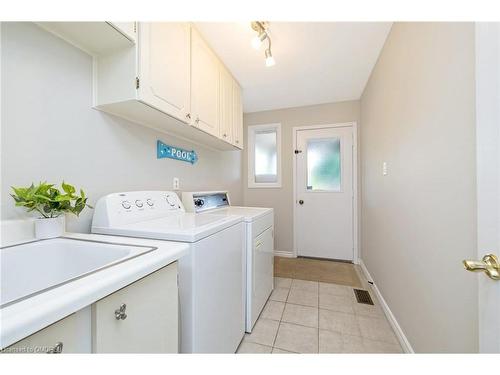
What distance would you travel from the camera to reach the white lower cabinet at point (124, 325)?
17.1 inches

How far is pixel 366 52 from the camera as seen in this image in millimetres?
1899

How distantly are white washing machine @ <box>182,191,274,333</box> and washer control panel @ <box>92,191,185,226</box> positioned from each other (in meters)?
0.26

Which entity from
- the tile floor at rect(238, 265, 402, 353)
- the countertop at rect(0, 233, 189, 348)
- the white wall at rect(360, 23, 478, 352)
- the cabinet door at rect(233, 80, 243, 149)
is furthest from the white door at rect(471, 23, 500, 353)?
the cabinet door at rect(233, 80, 243, 149)

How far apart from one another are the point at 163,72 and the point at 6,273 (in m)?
1.19

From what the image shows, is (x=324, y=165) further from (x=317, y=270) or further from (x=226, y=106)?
(x=226, y=106)

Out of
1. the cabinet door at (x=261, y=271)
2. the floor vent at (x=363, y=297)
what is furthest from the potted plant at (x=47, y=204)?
the floor vent at (x=363, y=297)

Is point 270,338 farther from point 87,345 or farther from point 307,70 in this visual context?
point 307,70

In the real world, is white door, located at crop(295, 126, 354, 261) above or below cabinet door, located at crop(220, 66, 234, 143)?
below

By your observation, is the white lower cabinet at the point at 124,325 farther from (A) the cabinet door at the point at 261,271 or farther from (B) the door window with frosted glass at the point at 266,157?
(B) the door window with frosted glass at the point at 266,157

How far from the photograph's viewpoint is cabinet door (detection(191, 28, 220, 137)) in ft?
5.08

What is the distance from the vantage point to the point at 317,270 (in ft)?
9.05

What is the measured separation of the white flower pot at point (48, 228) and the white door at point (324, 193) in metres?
2.84

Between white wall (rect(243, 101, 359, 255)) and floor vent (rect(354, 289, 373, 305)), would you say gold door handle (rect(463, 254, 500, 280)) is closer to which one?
floor vent (rect(354, 289, 373, 305))
